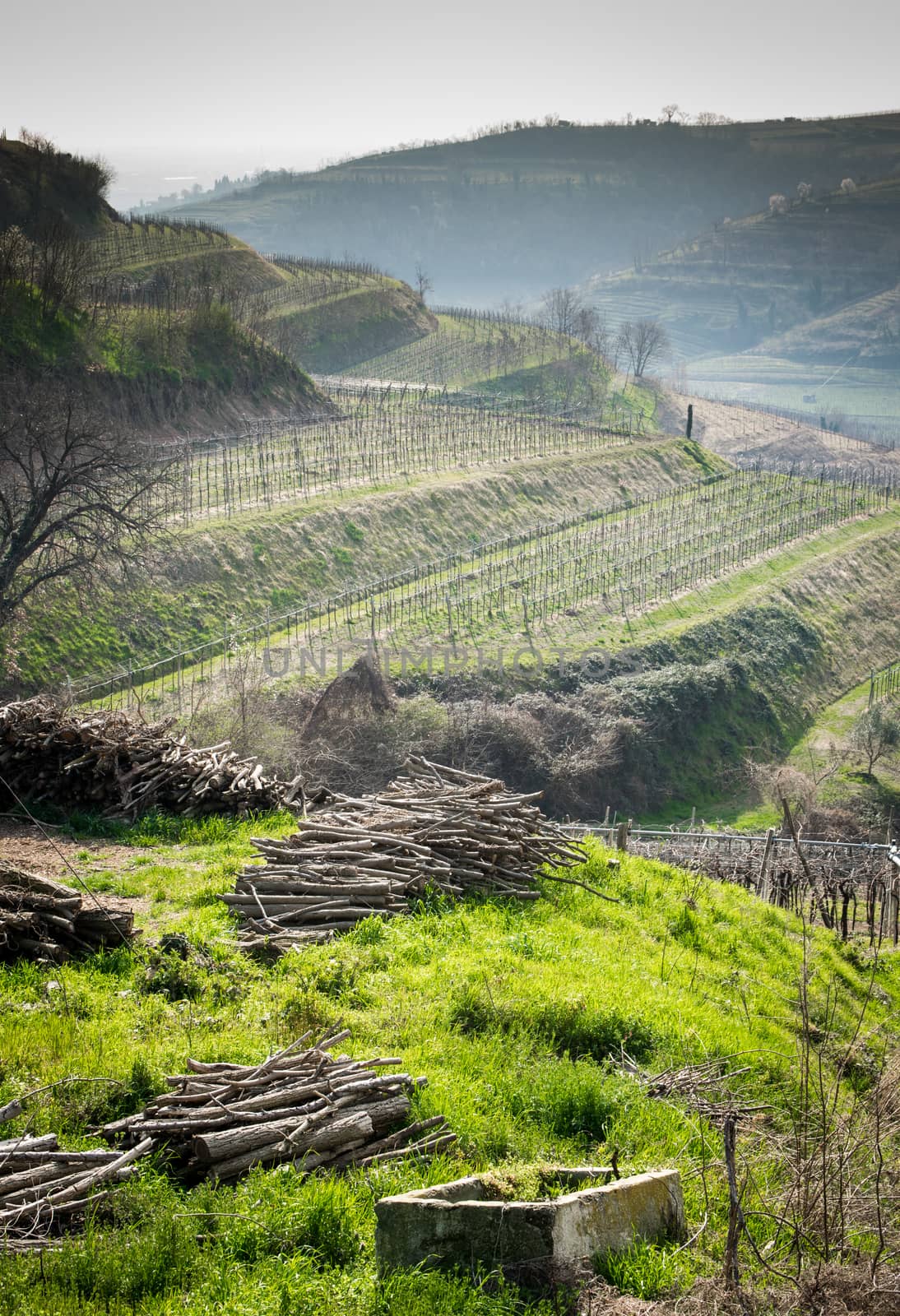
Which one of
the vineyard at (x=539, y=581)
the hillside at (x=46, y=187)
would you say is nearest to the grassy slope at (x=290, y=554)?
the vineyard at (x=539, y=581)

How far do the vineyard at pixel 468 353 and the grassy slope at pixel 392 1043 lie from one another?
76271mm

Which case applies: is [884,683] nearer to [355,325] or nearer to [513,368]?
[513,368]

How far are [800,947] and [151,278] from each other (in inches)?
2565

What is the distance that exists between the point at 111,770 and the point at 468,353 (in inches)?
3349

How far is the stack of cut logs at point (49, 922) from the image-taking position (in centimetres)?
895

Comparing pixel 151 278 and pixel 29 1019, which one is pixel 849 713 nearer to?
pixel 29 1019

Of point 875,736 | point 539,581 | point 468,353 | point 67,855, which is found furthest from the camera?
point 468,353

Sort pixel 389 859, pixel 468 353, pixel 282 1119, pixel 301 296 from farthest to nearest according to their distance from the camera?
pixel 468 353
pixel 301 296
pixel 389 859
pixel 282 1119

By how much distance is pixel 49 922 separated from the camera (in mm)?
9117

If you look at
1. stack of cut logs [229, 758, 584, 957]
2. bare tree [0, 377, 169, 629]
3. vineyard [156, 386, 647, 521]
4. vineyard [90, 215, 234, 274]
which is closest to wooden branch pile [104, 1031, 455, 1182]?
stack of cut logs [229, 758, 584, 957]

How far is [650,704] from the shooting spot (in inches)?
1467

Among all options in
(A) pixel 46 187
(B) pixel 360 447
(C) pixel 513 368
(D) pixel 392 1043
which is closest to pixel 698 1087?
(D) pixel 392 1043

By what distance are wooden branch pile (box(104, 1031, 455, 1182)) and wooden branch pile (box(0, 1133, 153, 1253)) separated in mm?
247

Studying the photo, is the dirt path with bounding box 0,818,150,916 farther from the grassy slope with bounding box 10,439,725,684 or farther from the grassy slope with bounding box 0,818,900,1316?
the grassy slope with bounding box 10,439,725,684
